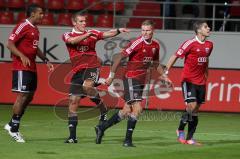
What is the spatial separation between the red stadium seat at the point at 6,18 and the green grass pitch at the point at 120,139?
5066mm

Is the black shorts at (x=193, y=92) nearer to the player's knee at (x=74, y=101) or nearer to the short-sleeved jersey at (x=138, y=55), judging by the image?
the short-sleeved jersey at (x=138, y=55)

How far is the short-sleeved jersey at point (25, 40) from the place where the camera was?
13000 mm

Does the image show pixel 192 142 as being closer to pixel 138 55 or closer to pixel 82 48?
pixel 138 55

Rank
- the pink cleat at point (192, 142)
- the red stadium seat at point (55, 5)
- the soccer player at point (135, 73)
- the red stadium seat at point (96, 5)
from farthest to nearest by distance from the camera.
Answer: the red stadium seat at point (55, 5) → the red stadium seat at point (96, 5) → the pink cleat at point (192, 142) → the soccer player at point (135, 73)

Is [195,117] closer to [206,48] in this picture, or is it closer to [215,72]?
[206,48]

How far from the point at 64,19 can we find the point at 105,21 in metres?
1.30

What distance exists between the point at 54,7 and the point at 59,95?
4751 millimetres

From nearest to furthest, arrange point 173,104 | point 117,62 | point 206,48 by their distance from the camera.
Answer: point 117,62, point 206,48, point 173,104

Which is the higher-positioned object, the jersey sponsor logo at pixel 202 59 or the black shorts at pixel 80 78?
the jersey sponsor logo at pixel 202 59

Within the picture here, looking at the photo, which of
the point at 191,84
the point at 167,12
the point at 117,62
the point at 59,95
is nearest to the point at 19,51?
the point at 117,62

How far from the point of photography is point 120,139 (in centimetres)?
1388

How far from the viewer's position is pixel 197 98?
1364cm

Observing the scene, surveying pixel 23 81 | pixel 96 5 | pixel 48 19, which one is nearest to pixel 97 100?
pixel 23 81

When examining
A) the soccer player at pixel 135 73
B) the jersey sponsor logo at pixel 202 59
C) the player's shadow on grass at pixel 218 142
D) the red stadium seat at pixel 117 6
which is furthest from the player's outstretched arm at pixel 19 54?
the red stadium seat at pixel 117 6
